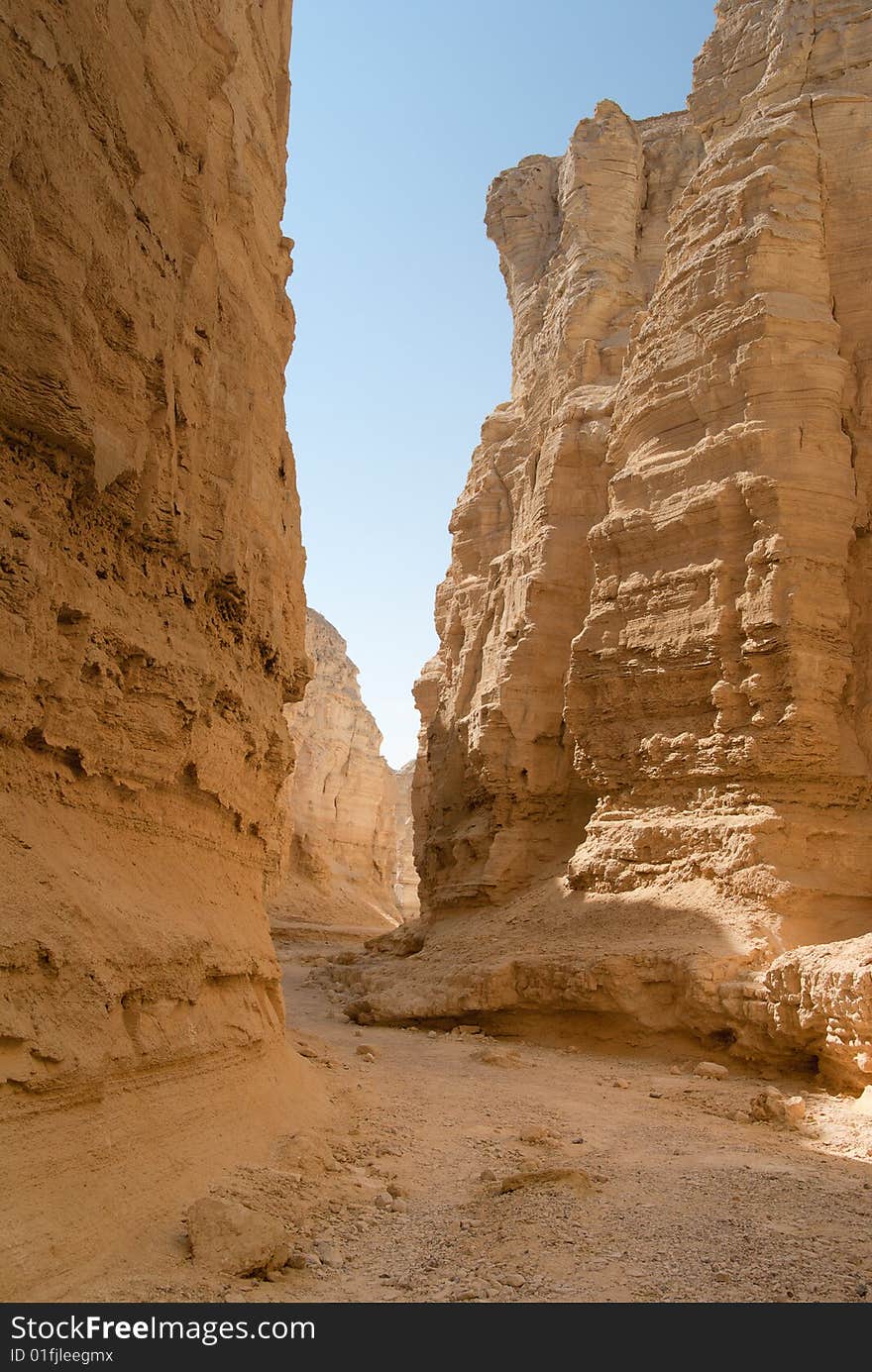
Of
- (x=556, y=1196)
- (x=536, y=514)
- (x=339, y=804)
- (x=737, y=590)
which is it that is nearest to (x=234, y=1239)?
(x=556, y=1196)

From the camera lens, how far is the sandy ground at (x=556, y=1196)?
Answer: 3.68 m

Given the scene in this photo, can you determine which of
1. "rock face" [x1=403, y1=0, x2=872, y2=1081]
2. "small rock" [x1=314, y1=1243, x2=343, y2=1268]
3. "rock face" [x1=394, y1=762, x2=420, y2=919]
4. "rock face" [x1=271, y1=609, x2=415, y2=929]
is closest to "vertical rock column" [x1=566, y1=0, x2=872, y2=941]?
"rock face" [x1=403, y1=0, x2=872, y2=1081]

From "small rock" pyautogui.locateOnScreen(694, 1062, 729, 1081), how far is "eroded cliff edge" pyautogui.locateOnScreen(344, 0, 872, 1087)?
13.2 inches

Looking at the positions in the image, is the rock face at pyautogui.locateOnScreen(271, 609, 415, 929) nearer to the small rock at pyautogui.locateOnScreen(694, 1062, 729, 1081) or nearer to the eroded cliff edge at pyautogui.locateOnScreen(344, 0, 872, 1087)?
the eroded cliff edge at pyautogui.locateOnScreen(344, 0, 872, 1087)

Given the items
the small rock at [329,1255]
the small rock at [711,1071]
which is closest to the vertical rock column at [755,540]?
the small rock at [711,1071]

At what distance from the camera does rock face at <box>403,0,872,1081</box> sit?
11312mm

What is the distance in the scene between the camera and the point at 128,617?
5.46 meters

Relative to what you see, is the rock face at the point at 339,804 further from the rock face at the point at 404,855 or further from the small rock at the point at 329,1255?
the small rock at the point at 329,1255

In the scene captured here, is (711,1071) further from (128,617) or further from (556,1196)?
(128,617)

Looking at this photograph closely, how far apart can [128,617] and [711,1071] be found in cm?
749

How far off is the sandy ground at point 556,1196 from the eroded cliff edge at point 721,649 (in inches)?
76.3

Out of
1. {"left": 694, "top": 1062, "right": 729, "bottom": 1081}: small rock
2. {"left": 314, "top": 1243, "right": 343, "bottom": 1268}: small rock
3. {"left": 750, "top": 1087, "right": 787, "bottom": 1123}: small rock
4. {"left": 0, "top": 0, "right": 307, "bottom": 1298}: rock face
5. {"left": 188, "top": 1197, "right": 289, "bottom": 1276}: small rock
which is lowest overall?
{"left": 694, "top": 1062, "right": 729, "bottom": 1081}: small rock

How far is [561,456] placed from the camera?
→ 62.2 feet
